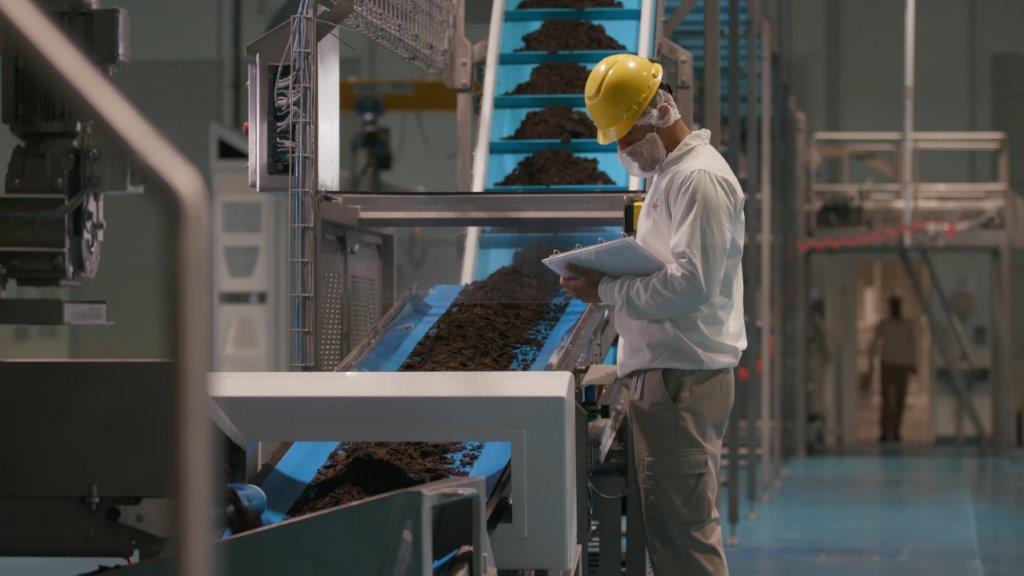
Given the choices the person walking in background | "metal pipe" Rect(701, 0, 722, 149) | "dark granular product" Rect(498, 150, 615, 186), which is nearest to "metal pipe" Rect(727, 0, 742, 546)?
"metal pipe" Rect(701, 0, 722, 149)

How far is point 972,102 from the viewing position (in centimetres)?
1562

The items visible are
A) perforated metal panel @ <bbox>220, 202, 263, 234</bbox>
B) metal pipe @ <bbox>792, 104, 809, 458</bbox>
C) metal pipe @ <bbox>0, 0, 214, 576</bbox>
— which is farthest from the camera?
metal pipe @ <bbox>792, 104, 809, 458</bbox>

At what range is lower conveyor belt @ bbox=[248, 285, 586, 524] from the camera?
3.22 m

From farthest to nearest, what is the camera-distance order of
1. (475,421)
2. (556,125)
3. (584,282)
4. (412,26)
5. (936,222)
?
(936,222) → (556,125) → (412,26) → (584,282) → (475,421)

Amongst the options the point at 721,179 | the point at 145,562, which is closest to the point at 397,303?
the point at 721,179

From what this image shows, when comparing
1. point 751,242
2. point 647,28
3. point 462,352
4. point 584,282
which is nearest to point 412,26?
point 647,28

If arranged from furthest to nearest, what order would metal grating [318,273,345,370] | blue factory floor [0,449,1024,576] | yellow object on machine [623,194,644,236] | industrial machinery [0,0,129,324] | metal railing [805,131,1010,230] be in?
metal railing [805,131,1010,230] → blue factory floor [0,449,1024,576] → industrial machinery [0,0,129,324] → metal grating [318,273,345,370] → yellow object on machine [623,194,644,236]

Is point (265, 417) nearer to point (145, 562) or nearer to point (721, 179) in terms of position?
point (145, 562)

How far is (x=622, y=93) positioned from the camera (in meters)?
3.75

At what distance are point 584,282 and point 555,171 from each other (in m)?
2.42

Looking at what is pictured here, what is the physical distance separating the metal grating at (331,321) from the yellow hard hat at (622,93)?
1.17 metres

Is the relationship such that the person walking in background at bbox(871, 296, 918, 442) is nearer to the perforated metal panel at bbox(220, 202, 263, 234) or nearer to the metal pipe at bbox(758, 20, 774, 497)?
the metal pipe at bbox(758, 20, 774, 497)

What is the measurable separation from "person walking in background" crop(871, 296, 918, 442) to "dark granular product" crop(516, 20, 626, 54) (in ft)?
27.1

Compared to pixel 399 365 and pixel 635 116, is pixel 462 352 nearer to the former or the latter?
pixel 399 365
